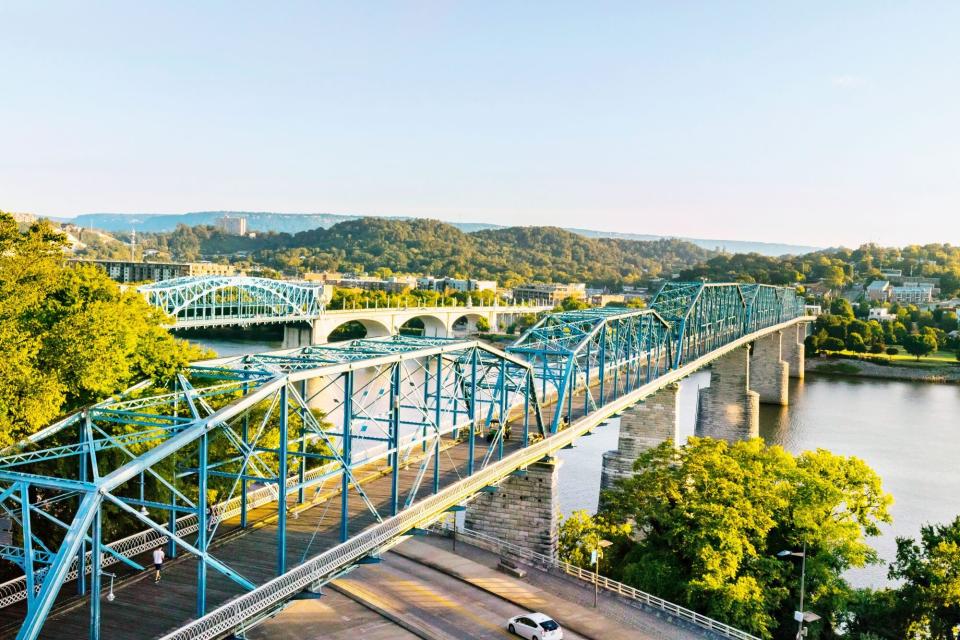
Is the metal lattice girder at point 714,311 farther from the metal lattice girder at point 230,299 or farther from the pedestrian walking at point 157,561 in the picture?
the metal lattice girder at point 230,299

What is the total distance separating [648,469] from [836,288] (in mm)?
147972

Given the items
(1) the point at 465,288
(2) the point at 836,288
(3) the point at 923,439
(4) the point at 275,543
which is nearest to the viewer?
(4) the point at 275,543

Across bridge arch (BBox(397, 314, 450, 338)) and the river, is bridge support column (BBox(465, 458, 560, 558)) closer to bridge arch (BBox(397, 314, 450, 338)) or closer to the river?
the river

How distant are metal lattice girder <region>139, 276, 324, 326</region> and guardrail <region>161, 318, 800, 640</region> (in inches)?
2025

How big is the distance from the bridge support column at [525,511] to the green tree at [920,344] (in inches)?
3375

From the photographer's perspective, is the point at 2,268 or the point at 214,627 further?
the point at 2,268

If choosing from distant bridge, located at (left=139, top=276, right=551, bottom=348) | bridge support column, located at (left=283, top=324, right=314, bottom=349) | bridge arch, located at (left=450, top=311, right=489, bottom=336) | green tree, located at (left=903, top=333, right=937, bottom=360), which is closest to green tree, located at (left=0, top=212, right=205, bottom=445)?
distant bridge, located at (left=139, top=276, right=551, bottom=348)

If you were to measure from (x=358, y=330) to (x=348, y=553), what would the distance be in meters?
95.5

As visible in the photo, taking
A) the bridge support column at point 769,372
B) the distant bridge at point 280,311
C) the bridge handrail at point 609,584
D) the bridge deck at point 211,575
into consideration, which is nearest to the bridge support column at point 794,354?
the bridge support column at point 769,372

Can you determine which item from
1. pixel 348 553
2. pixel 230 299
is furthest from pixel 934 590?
pixel 230 299

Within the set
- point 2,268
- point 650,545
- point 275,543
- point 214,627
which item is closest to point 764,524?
point 650,545

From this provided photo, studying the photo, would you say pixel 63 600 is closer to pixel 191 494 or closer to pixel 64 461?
pixel 64 461

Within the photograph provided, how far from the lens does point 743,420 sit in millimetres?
56125

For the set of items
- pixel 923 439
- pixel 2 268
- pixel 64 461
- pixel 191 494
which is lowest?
pixel 923 439
